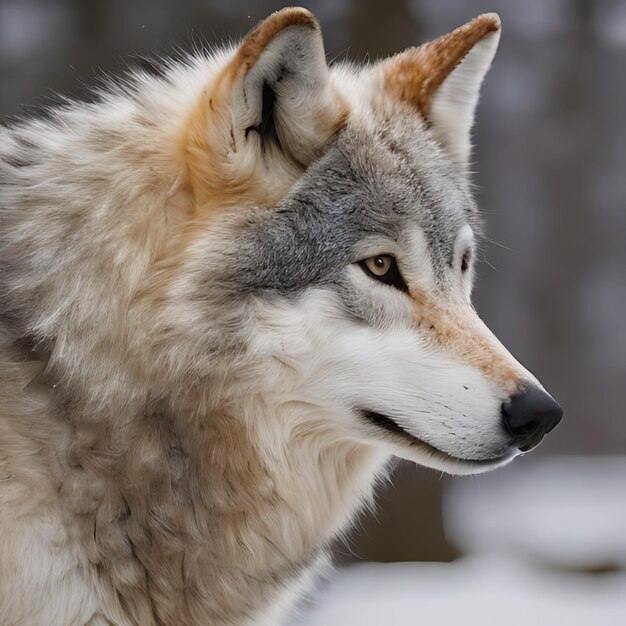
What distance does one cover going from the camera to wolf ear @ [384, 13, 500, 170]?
2.74 metres

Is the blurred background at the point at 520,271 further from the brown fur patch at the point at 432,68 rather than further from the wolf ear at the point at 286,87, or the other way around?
the wolf ear at the point at 286,87

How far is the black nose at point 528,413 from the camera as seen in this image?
2225mm

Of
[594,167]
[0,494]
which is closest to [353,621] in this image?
[0,494]

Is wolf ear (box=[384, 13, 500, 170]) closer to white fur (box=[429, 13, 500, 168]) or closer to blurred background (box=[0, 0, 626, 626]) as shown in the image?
white fur (box=[429, 13, 500, 168])

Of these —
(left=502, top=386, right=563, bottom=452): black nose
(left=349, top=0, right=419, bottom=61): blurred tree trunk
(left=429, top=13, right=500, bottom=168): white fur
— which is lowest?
(left=502, top=386, right=563, bottom=452): black nose

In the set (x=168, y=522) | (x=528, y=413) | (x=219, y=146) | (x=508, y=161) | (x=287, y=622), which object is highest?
(x=508, y=161)

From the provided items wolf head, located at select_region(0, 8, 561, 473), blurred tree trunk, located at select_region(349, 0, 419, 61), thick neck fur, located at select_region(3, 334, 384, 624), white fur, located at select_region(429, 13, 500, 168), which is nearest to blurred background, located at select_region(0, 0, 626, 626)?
blurred tree trunk, located at select_region(349, 0, 419, 61)

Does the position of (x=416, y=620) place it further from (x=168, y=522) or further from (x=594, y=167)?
(x=594, y=167)

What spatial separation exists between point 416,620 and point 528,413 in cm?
267

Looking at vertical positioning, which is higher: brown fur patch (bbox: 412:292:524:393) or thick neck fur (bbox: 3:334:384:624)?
brown fur patch (bbox: 412:292:524:393)

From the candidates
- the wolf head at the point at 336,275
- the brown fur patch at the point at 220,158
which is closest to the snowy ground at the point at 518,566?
the wolf head at the point at 336,275

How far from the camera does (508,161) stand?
5.43 meters

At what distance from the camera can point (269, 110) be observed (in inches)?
95.3

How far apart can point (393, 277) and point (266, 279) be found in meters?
0.35
